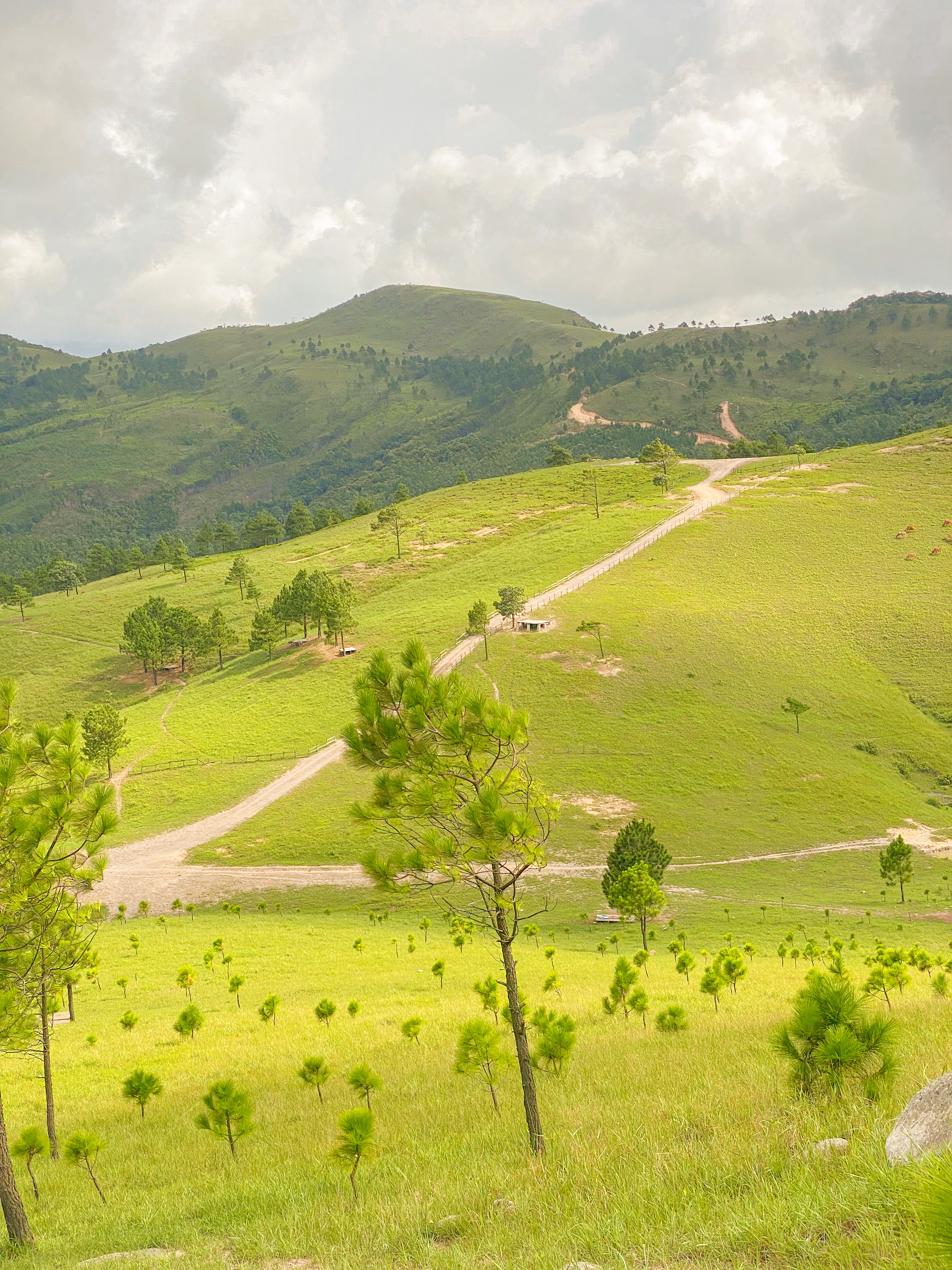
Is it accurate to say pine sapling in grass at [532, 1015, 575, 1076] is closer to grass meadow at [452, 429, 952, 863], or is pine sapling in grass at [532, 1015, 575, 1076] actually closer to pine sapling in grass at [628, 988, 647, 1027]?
pine sapling in grass at [628, 988, 647, 1027]

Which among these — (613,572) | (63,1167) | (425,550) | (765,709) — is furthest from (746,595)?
(63,1167)

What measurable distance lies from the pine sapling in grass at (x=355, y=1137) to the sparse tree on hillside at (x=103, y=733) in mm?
52019

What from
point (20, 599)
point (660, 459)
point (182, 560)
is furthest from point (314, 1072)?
point (660, 459)

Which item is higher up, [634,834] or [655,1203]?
[655,1203]

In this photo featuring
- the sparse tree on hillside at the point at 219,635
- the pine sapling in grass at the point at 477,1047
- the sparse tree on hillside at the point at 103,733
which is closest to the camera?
the pine sapling in grass at the point at 477,1047

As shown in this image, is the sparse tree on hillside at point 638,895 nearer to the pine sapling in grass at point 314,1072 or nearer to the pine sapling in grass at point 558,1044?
the pine sapling in grass at point 558,1044

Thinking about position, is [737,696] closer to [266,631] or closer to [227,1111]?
[266,631]

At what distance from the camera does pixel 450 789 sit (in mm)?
9609

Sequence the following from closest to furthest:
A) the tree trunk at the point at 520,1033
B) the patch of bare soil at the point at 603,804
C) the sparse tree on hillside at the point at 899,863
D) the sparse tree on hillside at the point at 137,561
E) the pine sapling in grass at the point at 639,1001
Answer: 1. the tree trunk at the point at 520,1033
2. the pine sapling in grass at the point at 639,1001
3. the sparse tree on hillside at the point at 899,863
4. the patch of bare soil at the point at 603,804
5. the sparse tree on hillside at the point at 137,561

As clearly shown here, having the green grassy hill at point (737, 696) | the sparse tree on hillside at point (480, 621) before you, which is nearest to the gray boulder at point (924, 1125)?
the green grassy hill at point (737, 696)

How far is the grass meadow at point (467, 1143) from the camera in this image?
5801mm

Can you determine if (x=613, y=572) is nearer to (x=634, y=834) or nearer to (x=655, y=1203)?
(x=634, y=834)

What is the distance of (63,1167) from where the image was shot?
12.8 meters

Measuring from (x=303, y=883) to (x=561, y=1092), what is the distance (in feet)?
117
